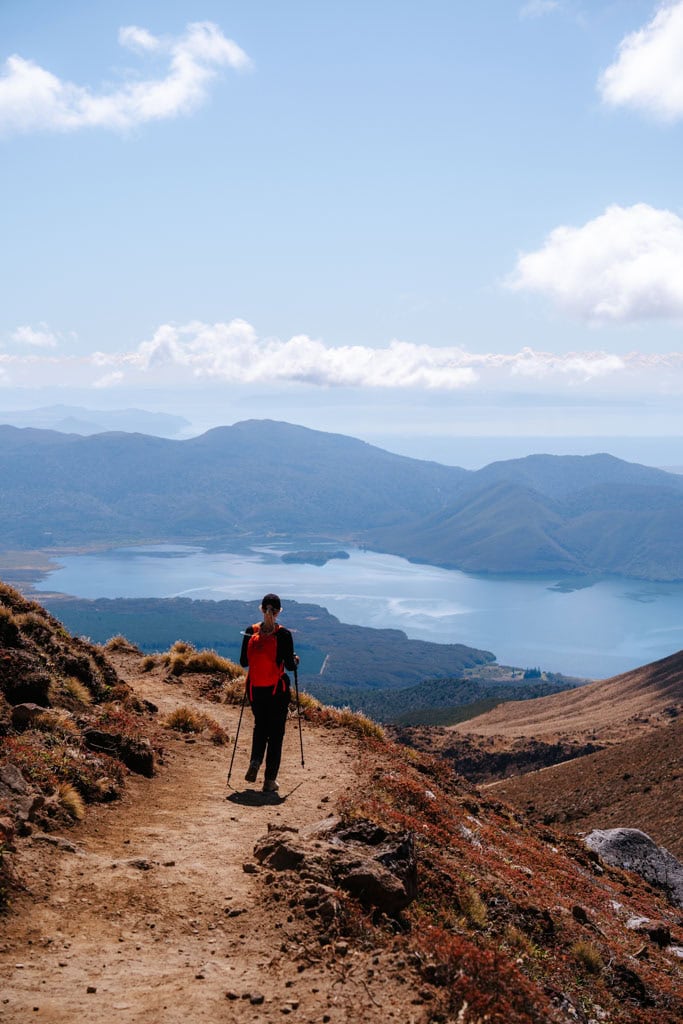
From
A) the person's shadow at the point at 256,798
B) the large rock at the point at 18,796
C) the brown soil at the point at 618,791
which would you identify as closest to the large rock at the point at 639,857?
the brown soil at the point at 618,791

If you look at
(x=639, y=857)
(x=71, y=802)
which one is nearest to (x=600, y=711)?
(x=639, y=857)

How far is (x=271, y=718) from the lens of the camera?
1030cm

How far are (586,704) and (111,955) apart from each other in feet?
228

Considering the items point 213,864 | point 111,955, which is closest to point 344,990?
point 111,955

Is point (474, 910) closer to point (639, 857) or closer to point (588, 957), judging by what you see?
point (588, 957)

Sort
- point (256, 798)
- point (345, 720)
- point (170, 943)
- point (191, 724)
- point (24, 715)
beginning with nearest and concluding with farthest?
point (170, 943)
point (256, 798)
point (24, 715)
point (191, 724)
point (345, 720)

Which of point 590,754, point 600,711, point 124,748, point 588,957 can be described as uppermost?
point 124,748

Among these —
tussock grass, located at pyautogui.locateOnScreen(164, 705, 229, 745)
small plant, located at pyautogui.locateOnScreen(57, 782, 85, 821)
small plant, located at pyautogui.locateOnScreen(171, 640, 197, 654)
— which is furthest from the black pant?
small plant, located at pyautogui.locateOnScreen(171, 640, 197, 654)

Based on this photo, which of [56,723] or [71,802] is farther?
[56,723]

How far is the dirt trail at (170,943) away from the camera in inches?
201

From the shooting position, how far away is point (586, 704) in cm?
6944

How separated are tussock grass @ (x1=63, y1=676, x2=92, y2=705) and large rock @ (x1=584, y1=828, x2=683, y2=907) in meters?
11.9

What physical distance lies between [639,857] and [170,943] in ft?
52.4

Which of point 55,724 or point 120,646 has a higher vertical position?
point 55,724
